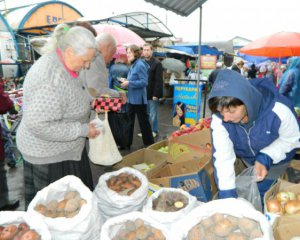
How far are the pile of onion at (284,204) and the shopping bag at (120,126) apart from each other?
9.17ft

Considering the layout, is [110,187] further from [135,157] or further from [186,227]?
[135,157]

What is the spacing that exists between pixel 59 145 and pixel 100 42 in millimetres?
1340

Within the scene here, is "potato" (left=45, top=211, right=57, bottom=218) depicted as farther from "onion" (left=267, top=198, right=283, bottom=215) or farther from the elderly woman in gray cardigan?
"onion" (left=267, top=198, right=283, bottom=215)

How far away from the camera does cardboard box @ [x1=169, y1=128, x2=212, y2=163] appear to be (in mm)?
2819

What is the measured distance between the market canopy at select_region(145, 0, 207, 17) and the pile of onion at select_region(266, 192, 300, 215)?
2003mm

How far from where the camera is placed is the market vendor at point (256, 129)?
1.60m

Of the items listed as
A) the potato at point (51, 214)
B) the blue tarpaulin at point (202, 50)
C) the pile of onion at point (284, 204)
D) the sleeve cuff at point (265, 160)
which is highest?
the blue tarpaulin at point (202, 50)

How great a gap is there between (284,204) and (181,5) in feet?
7.45

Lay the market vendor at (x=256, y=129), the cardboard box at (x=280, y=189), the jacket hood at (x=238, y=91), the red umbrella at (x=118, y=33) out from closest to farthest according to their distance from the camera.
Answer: the jacket hood at (x=238, y=91), the market vendor at (x=256, y=129), the cardboard box at (x=280, y=189), the red umbrella at (x=118, y=33)

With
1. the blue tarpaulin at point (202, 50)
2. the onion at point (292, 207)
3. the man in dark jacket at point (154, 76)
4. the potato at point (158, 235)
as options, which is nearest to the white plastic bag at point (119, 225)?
the potato at point (158, 235)

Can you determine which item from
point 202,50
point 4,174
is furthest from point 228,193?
point 202,50

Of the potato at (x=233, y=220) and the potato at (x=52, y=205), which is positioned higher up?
the potato at (x=233, y=220)

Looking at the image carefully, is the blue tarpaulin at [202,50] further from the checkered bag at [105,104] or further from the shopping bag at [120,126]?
the checkered bag at [105,104]

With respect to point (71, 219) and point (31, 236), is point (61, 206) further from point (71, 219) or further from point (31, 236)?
point (31, 236)
